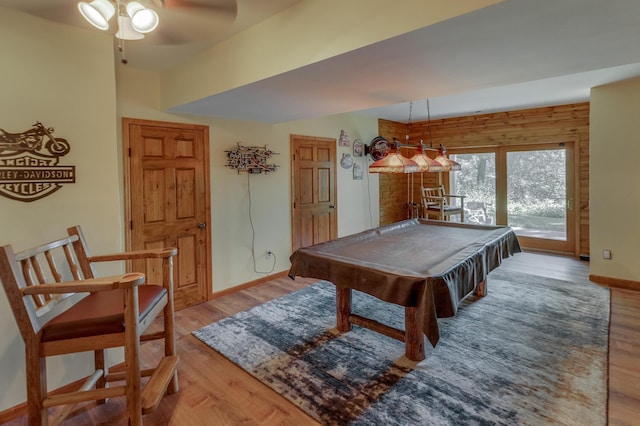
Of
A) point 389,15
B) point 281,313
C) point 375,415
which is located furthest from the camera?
point 281,313

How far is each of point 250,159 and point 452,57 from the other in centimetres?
273

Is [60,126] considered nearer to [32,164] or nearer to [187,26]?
[32,164]

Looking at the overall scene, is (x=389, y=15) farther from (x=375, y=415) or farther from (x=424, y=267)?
(x=375, y=415)

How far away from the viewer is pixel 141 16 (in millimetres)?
1604

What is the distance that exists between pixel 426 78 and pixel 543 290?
3071 mm

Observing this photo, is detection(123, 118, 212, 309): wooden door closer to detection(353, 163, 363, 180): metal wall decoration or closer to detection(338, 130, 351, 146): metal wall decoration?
detection(338, 130, 351, 146): metal wall decoration

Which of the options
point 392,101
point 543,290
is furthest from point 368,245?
point 543,290

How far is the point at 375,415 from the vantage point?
Answer: 1954mm

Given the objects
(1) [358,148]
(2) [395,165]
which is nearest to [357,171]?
(1) [358,148]

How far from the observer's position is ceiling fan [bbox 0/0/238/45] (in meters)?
1.85

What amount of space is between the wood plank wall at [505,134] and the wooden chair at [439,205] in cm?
54

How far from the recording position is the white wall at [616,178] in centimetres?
385

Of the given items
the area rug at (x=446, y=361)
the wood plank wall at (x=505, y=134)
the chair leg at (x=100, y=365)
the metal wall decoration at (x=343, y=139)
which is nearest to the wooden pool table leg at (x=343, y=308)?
the area rug at (x=446, y=361)

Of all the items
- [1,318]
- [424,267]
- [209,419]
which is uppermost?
[424,267]
